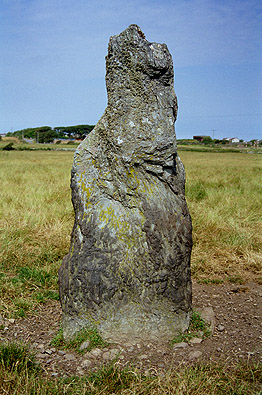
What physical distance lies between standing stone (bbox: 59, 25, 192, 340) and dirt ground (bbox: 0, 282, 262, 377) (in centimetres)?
20

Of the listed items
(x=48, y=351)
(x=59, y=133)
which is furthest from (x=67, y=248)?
(x=59, y=133)

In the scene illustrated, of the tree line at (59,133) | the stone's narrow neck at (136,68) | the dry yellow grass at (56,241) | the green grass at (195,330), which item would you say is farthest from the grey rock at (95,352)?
the tree line at (59,133)

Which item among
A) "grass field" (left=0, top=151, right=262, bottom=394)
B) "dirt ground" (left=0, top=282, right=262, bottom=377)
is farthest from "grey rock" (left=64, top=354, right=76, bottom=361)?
"grass field" (left=0, top=151, right=262, bottom=394)

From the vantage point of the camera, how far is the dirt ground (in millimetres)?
3256

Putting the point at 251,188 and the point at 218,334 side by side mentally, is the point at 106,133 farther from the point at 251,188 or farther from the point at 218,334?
the point at 251,188

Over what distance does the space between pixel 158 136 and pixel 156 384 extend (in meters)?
2.08

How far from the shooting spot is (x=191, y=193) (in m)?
10.4

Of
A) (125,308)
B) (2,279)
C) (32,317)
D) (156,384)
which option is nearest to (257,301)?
(125,308)

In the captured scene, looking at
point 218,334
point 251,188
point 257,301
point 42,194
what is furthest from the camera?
point 251,188

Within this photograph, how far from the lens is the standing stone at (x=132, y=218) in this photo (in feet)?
11.6

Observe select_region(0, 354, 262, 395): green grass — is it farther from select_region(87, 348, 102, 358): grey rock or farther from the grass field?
select_region(87, 348, 102, 358): grey rock

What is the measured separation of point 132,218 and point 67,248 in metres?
2.78

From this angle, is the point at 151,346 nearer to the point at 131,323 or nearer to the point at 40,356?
the point at 131,323

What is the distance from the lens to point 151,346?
3.51 metres
